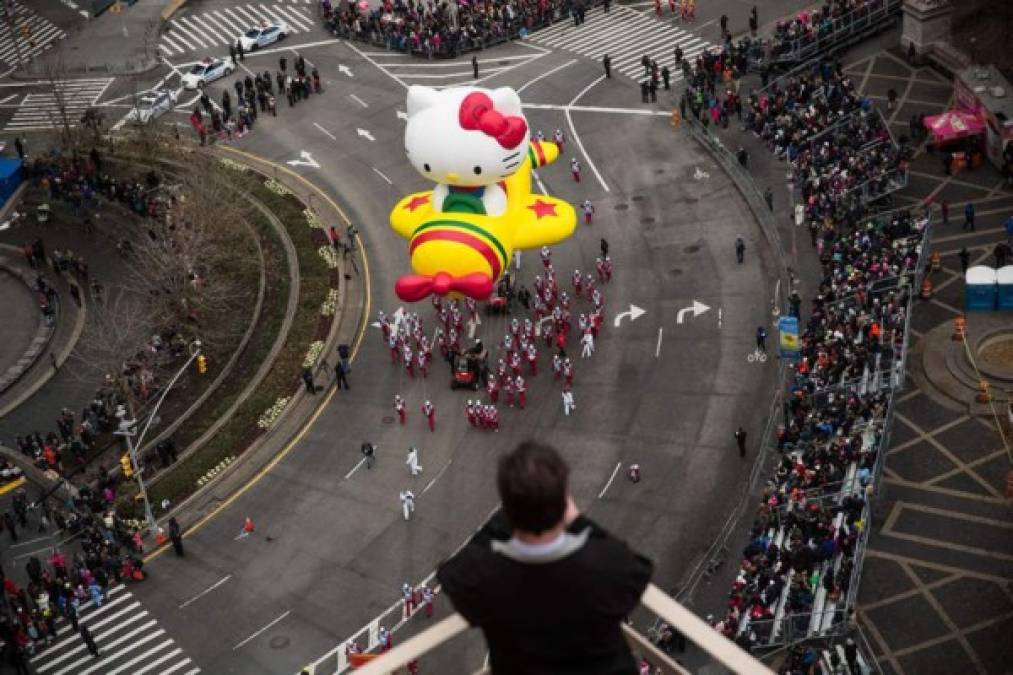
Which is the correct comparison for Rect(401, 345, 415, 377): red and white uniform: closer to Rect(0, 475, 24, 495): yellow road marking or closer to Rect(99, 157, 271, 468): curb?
Rect(99, 157, 271, 468): curb

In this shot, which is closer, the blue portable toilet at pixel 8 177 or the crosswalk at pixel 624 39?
the blue portable toilet at pixel 8 177

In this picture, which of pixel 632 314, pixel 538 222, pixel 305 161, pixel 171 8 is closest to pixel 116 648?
pixel 538 222

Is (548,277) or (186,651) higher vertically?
(548,277)

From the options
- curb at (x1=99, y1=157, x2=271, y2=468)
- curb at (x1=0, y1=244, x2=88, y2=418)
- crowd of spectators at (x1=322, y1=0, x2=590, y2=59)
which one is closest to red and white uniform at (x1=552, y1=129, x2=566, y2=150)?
crowd of spectators at (x1=322, y1=0, x2=590, y2=59)

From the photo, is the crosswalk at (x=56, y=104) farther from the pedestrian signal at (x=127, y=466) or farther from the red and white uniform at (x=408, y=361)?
the pedestrian signal at (x=127, y=466)

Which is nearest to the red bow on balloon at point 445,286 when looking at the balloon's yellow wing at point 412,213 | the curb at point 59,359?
the balloon's yellow wing at point 412,213

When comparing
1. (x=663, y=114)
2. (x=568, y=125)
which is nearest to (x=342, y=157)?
(x=568, y=125)

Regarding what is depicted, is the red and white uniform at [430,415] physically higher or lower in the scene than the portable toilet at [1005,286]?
lower

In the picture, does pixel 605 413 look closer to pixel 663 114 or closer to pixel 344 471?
pixel 344 471
